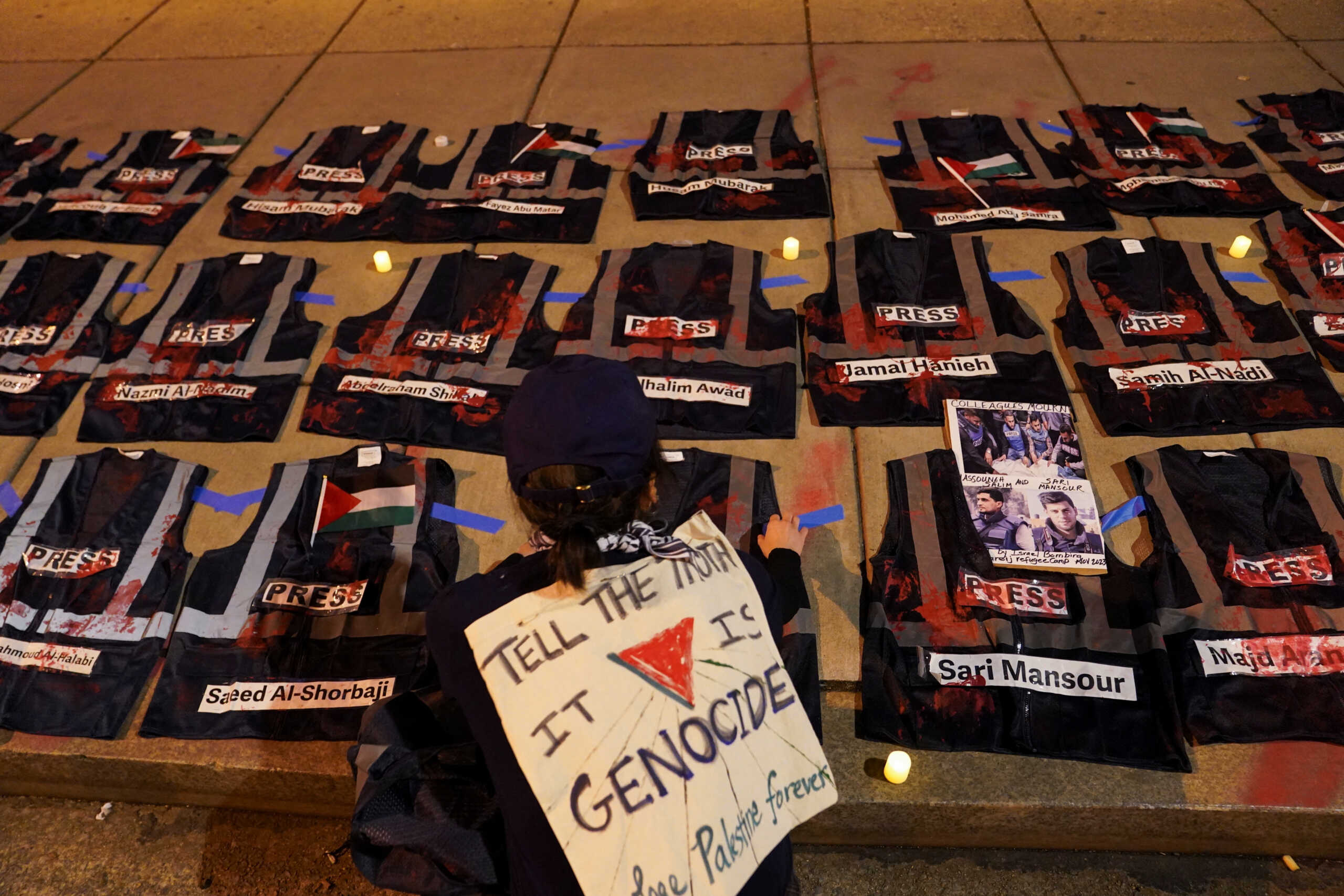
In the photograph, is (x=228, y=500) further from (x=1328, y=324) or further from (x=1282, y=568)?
(x=1328, y=324)

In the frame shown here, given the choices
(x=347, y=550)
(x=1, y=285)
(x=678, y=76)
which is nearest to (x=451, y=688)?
(x=347, y=550)

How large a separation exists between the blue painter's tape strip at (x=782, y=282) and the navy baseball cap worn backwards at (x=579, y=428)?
6.04 feet

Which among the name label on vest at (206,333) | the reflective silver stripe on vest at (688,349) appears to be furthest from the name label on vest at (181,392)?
the reflective silver stripe on vest at (688,349)

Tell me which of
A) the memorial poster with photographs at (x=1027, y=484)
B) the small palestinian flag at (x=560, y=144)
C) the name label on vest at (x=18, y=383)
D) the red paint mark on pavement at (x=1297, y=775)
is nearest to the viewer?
the red paint mark on pavement at (x=1297, y=775)

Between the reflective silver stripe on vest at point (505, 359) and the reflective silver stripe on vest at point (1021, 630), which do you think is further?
the reflective silver stripe on vest at point (505, 359)

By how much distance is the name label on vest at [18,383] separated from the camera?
2777mm

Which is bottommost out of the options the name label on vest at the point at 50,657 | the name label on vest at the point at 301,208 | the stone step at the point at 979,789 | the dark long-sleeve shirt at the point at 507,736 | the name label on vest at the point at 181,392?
the stone step at the point at 979,789

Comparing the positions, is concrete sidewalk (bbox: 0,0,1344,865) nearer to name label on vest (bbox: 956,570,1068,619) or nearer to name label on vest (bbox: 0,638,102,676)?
name label on vest (bbox: 0,638,102,676)

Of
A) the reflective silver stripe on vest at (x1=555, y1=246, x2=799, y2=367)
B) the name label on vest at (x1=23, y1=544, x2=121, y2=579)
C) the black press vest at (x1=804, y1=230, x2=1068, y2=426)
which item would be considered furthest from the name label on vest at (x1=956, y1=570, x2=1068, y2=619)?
the name label on vest at (x1=23, y1=544, x2=121, y2=579)

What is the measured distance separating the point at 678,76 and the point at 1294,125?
2.82 m

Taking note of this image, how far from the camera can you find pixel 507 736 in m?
1.29

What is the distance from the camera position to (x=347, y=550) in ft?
7.21

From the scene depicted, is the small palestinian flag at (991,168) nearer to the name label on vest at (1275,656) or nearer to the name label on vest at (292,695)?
the name label on vest at (1275,656)

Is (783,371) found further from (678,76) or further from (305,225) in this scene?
(678,76)
